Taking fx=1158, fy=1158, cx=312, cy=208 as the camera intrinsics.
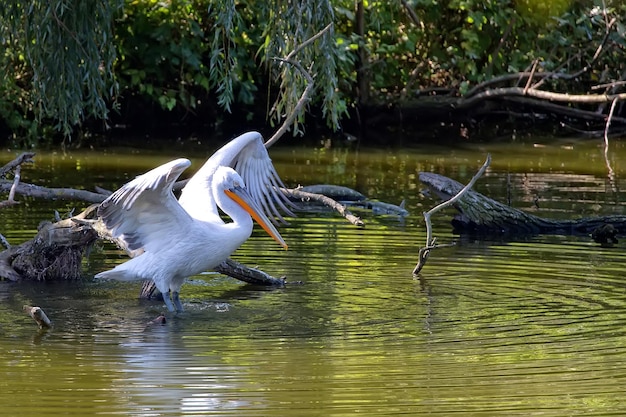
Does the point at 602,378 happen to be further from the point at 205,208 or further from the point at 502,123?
the point at 502,123

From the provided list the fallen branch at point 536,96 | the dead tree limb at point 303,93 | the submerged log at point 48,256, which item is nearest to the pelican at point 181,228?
the dead tree limb at point 303,93

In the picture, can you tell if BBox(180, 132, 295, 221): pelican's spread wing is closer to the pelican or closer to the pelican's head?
the pelican

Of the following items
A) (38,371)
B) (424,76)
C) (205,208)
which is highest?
(424,76)

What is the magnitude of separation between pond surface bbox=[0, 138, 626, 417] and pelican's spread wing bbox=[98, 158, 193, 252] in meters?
0.47

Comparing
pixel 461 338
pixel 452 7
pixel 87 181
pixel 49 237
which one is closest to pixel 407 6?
pixel 452 7

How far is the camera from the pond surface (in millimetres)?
5246

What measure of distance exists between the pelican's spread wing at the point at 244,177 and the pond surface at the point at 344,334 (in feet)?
2.05

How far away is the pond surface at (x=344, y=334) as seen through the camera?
525 cm

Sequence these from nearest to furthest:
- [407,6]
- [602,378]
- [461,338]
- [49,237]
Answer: [602,378], [461,338], [49,237], [407,6]

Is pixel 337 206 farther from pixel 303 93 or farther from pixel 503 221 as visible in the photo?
pixel 503 221

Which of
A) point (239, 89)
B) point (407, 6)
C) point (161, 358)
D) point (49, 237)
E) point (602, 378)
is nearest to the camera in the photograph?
point (602, 378)

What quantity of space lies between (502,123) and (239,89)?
243 inches

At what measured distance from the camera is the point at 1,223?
34.6 ft

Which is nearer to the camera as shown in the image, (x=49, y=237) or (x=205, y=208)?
(x=205, y=208)
